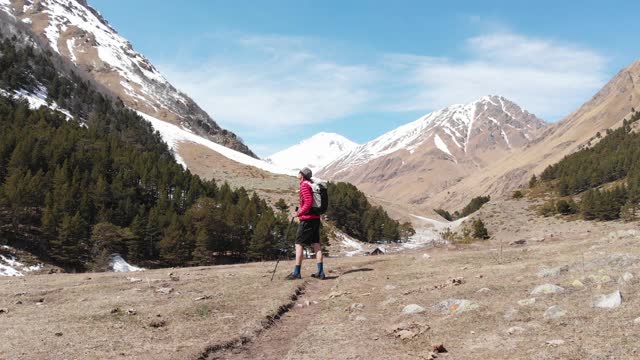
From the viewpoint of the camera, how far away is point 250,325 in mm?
12359

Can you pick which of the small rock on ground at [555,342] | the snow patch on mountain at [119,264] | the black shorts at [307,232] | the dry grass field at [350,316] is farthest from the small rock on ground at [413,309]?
the snow patch on mountain at [119,264]

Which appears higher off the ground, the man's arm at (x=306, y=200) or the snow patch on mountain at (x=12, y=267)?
the man's arm at (x=306, y=200)

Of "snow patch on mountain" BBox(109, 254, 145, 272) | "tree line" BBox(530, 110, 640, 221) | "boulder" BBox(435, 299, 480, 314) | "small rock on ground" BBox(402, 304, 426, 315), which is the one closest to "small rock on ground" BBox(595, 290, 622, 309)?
"boulder" BBox(435, 299, 480, 314)

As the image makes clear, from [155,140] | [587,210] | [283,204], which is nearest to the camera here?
[587,210]

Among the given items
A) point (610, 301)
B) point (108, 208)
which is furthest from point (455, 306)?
point (108, 208)

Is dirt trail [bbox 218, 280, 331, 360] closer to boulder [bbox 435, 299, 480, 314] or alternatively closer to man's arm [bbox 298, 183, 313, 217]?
boulder [bbox 435, 299, 480, 314]

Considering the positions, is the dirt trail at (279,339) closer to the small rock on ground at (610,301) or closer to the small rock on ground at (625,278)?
the small rock on ground at (610,301)

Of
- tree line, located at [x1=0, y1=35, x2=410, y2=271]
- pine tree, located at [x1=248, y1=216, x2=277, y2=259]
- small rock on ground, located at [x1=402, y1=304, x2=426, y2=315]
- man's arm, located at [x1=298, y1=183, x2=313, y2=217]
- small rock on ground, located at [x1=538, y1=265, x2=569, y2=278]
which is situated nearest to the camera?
small rock on ground, located at [x1=402, y1=304, x2=426, y2=315]

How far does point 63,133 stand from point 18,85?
6638cm

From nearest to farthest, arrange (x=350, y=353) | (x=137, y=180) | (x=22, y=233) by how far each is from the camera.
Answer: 1. (x=350, y=353)
2. (x=22, y=233)
3. (x=137, y=180)

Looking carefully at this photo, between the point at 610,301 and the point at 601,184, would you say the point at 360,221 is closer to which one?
the point at 601,184

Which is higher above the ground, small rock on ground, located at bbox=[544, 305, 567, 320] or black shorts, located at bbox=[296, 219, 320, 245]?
black shorts, located at bbox=[296, 219, 320, 245]

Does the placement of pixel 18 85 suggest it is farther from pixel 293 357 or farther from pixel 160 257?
pixel 293 357

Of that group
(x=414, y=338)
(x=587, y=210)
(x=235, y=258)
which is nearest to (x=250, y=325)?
(x=414, y=338)
